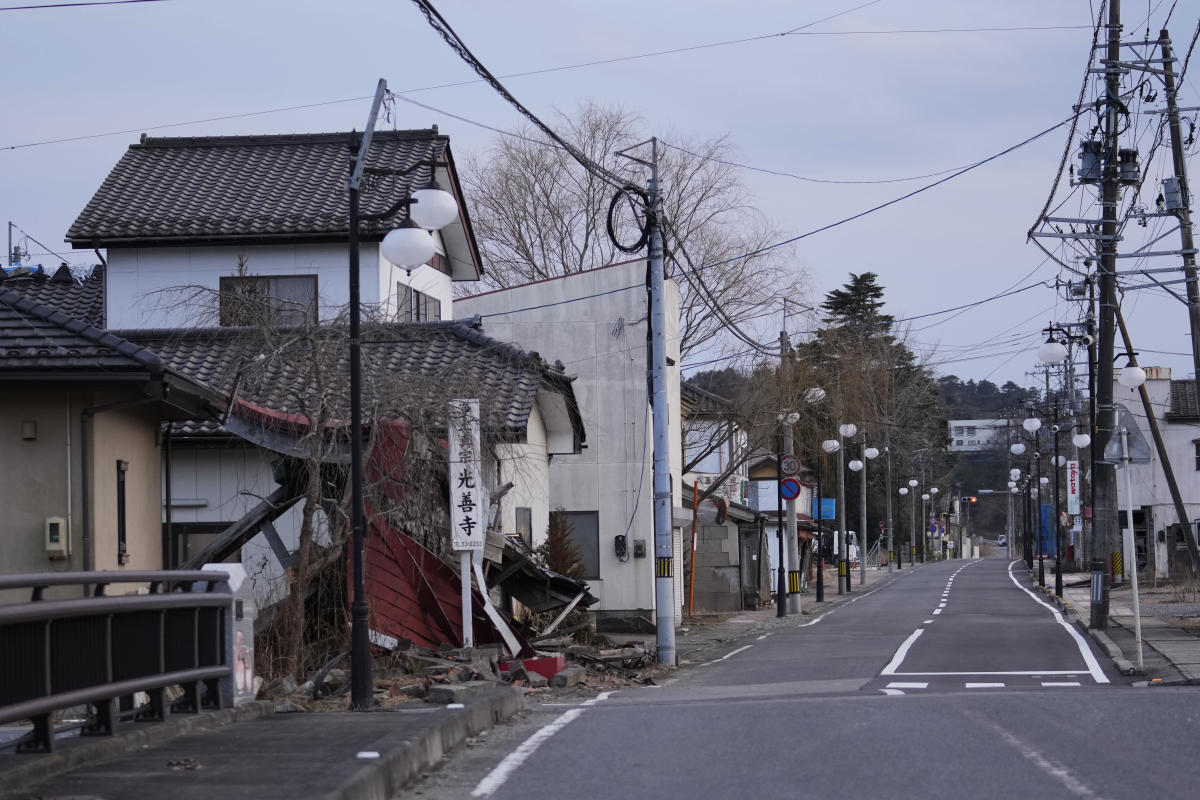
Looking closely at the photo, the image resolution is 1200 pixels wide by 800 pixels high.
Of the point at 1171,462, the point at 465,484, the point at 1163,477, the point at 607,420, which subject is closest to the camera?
the point at 465,484

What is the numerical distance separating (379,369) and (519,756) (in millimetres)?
7611

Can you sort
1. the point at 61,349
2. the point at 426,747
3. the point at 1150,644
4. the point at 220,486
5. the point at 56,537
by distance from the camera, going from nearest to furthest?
the point at 426,747
the point at 61,349
the point at 56,537
the point at 220,486
the point at 1150,644

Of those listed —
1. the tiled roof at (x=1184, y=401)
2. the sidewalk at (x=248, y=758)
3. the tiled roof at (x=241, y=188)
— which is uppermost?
the tiled roof at (x=241, y=188)

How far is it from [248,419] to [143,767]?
8723 millimetres

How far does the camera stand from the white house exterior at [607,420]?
2980cm

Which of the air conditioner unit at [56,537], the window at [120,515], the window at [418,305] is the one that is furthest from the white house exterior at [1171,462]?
the air conditioner unit at [56,537]

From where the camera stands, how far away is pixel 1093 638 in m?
24.4

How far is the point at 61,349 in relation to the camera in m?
12.2

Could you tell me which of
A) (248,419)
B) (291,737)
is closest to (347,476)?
(248,419)

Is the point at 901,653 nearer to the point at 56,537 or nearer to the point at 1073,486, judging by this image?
the point at 56,537

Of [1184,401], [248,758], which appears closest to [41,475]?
[248,758]

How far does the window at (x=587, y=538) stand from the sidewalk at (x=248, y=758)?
19.1m

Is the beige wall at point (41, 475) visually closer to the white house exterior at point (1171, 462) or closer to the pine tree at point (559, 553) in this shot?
the pine tree at point (559, 553)

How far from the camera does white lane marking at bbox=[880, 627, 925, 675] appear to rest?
61.7 feet
